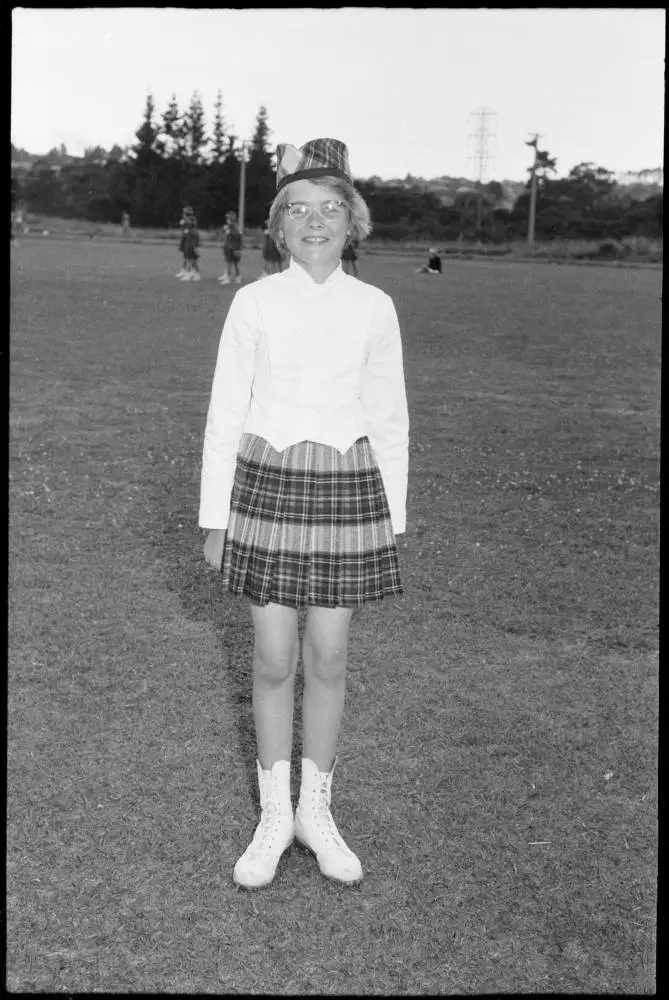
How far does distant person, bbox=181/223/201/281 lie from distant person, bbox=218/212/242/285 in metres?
0.75

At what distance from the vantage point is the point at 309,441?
11.2 feet

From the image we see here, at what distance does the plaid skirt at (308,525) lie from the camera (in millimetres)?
3420

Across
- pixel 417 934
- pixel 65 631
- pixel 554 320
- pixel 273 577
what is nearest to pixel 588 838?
pixel 417 934

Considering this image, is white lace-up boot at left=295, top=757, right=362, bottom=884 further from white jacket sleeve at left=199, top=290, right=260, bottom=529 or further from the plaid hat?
the plaid hat

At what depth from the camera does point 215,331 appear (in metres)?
17.2

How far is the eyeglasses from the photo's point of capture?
11.1 ft

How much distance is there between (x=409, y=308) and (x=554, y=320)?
2721mm

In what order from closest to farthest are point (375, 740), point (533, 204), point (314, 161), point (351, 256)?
point (314, 161)
point (375, 740)
point (351, 256)
point (533, 204)

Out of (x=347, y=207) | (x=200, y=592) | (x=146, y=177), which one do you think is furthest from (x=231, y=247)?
(x=146, y=177)

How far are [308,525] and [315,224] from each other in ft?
2.72

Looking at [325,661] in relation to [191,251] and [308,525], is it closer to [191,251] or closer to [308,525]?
[308,525]

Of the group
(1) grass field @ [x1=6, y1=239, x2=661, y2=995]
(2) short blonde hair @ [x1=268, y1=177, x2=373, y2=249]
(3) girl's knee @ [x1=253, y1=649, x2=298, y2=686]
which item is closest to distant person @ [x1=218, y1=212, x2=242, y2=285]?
(1) grass field @ [x1=6, y1=239, x2=661, y2=995]

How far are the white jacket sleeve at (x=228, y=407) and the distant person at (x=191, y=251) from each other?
2294 cm

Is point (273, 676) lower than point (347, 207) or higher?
lower
